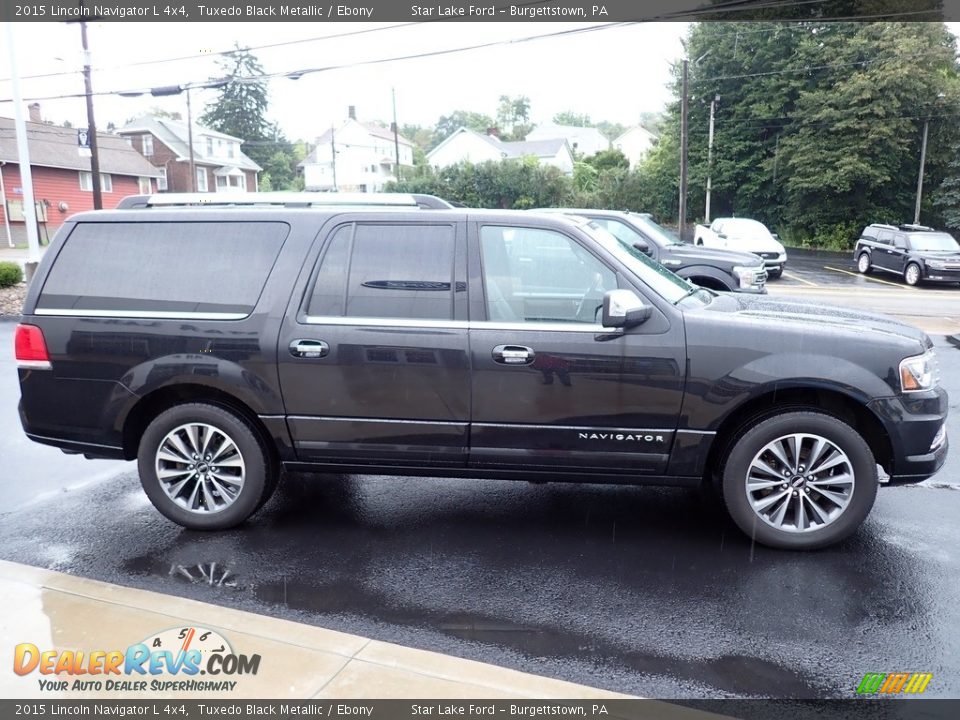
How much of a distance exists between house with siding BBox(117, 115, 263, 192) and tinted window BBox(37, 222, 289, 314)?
54.0 m

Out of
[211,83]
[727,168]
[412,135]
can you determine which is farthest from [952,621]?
[412,135]

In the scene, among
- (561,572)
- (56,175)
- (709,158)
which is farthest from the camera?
(56,175)

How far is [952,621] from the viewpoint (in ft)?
11.9

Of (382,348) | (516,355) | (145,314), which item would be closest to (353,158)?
(145,314)

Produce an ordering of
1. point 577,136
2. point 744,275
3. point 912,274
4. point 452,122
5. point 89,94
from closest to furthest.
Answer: point 744,275 → point 89,94 → point 912,274 → point 577,136 → point 452,122

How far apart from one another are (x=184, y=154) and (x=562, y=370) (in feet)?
194

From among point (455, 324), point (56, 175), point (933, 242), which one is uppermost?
point (56, 175)

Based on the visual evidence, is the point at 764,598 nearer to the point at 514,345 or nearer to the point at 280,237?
the point at 514,345

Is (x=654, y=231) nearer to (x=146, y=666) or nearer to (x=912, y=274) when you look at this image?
(x=146, y=666)

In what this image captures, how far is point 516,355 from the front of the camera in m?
4.33

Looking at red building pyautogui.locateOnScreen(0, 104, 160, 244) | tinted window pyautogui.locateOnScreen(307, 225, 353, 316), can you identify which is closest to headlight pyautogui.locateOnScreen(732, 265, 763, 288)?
tinted window pyautogui.locateOnScreen(307, 225, 353, 316)

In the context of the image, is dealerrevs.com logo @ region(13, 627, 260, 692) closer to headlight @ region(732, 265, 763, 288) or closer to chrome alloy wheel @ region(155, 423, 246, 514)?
chrome alloy wheel @ region(155, 423, 246, 514)

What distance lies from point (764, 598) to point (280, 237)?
3.42 metres

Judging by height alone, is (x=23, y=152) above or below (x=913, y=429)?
above
